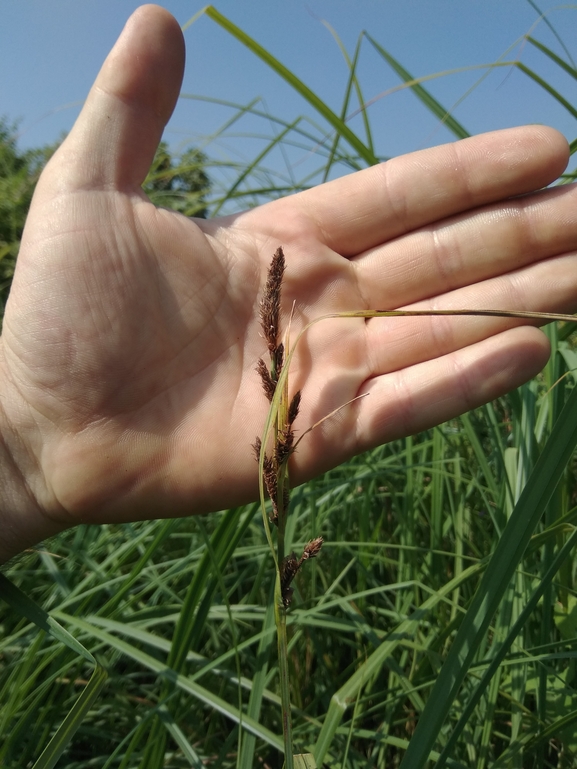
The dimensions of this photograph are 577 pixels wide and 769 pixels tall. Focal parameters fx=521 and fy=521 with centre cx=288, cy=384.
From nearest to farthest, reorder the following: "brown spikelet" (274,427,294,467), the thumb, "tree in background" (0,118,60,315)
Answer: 1. "brown spikelet" (274,427,294,467)
2. the thumb
3. "tree in background" (0,118,60,315)

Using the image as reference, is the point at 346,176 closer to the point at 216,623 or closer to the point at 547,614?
the point at 547,614

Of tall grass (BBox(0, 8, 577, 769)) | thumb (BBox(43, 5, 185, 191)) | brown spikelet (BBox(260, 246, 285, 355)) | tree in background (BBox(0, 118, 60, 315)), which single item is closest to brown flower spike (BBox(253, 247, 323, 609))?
brown spikelet (BBox(260, 246, 285, 355))

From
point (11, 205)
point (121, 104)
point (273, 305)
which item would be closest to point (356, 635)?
point (273, 305)

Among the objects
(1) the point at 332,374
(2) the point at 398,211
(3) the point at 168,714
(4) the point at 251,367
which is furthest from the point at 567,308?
(3) the point at 168,714

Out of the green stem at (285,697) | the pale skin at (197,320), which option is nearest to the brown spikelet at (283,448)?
the green stem at (285,697)

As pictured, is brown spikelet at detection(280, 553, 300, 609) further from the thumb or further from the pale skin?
the thumb

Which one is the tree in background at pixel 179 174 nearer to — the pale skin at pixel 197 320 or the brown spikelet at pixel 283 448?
the pale skin at pixel 197 320
